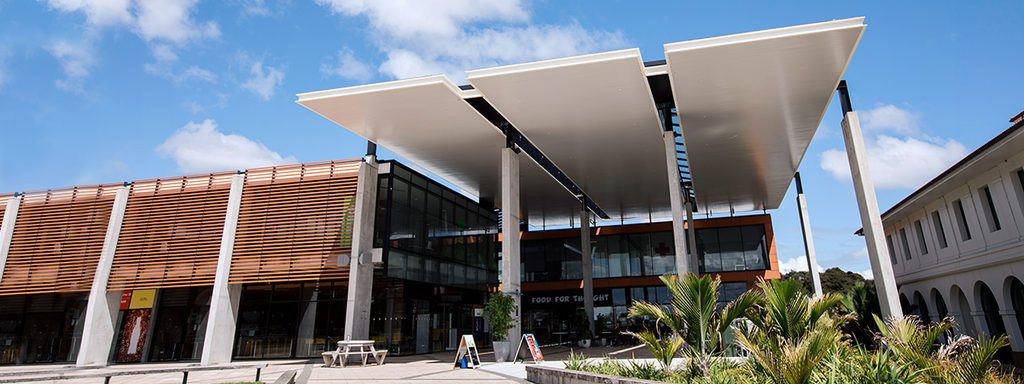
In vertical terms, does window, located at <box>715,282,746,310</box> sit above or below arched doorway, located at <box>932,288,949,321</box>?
above

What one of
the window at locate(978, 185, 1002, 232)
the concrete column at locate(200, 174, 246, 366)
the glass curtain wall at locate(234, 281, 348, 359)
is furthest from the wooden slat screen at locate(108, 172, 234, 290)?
the window at locate(978, 185, 1002, 232)

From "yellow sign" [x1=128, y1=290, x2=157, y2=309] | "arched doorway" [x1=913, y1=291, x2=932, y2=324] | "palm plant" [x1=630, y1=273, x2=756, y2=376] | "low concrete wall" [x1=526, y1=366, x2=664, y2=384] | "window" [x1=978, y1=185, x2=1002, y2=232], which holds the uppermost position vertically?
"window" [x1=978, y1=185, x2=1002, y2=232]

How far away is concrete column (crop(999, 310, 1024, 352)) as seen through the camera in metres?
15.8

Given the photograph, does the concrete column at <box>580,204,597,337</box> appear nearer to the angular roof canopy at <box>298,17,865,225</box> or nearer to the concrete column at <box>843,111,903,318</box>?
the angular roof canopy at <box>298,17,865,225</box>

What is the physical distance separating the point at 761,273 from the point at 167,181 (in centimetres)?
2896

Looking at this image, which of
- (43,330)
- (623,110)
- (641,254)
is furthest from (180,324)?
(641,254)

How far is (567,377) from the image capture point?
895 cm

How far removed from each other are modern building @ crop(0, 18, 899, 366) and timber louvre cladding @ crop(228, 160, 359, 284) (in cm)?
5

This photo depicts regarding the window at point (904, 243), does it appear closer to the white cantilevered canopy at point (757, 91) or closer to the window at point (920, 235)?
the window at point (920, 235)

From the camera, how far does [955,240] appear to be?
19203 mm

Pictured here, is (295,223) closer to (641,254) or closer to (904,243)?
(641,254)

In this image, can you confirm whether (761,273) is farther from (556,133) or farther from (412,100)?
(412,100)

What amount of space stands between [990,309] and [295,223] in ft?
75.8

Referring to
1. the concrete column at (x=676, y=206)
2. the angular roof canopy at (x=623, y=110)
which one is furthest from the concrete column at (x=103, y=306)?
the concrete column at (x=676, y=206)
